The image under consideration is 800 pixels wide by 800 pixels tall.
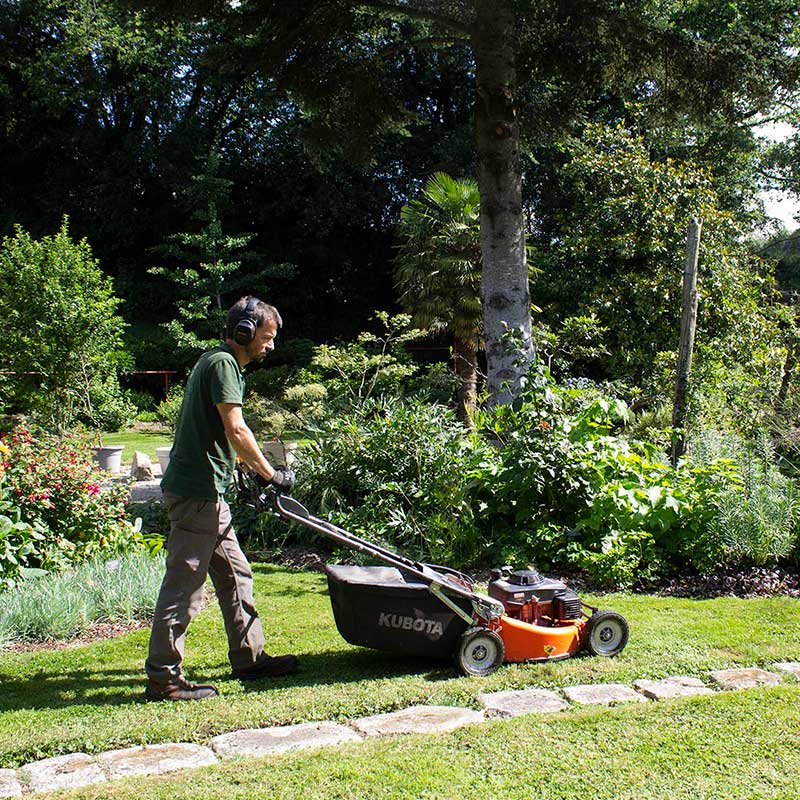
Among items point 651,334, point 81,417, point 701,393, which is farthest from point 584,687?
point 81,417

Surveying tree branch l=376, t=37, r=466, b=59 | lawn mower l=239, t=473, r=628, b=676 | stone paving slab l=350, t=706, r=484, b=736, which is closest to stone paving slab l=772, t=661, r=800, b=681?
lawn mower l=239, t=473, r=628, b=676

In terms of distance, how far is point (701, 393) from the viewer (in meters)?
8.66

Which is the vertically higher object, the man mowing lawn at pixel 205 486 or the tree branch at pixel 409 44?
the tree branch at pixel 409 44

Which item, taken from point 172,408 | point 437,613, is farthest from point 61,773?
point 172,408

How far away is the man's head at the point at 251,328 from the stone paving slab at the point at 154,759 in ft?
5.77

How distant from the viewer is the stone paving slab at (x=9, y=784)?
2.97 metres

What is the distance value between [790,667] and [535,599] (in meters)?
1.33

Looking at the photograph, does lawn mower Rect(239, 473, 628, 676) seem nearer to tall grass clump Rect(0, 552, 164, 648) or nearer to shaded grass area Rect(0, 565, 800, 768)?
shaded grass area Rect(0, 565, 800, 768)

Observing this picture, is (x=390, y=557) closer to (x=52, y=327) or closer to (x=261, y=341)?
(x=261, y=341)

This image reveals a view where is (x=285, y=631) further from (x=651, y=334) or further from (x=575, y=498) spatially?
(x=651, y=334)

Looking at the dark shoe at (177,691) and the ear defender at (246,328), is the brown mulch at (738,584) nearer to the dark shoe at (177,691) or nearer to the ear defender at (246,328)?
the dark shoe at (177,691)

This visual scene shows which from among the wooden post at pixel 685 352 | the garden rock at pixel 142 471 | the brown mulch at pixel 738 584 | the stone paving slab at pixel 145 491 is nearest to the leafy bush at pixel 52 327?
the garden rock at pixel 142 471

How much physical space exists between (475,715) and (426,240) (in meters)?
12.8

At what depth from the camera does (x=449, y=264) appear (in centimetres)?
1484
